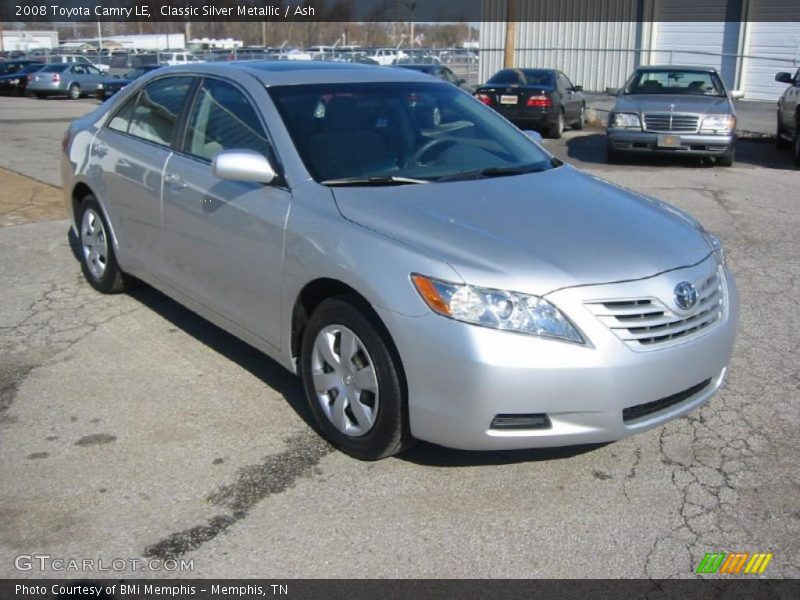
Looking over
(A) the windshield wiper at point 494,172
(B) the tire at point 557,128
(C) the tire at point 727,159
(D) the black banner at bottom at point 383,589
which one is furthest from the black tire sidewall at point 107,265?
(B) the tire at point 557,128

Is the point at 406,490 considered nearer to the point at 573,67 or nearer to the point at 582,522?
the point at 582,522

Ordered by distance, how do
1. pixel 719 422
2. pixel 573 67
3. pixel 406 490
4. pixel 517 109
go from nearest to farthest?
pixel 406 490, pixel 719 422, pixel 517 109, pixel 573 67

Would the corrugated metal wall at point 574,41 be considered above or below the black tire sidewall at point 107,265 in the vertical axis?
above

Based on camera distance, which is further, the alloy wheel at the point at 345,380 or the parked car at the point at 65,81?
the parked car at the point at 65,81

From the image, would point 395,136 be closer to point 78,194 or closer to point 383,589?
point 383,589

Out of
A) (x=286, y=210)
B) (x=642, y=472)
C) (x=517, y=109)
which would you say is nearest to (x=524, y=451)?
(x=642, y=472)

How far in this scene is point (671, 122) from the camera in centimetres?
1294

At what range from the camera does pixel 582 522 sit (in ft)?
11.2

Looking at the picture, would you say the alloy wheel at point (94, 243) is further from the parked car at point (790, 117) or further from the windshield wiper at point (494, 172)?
the parked car at point (790, 117)

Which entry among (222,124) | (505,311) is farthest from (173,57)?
(505,311)

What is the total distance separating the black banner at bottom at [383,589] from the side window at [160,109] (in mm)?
2840

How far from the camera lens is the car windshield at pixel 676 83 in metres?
13.9

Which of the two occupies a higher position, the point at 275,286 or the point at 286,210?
the point at 286,210

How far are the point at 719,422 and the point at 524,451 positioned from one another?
1.07m
